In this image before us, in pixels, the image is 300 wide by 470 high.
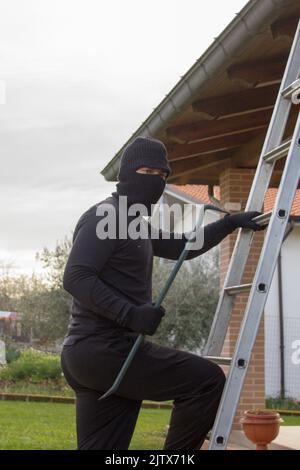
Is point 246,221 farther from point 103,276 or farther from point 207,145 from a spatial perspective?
point 207,145

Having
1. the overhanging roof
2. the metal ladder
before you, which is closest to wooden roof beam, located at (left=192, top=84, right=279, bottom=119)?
the overhanging roof

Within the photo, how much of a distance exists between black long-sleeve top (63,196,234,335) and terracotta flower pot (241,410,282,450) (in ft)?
7.40

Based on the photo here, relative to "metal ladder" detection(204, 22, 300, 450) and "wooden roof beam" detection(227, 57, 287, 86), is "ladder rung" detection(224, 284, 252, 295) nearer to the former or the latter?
"metal ladder" detection(204, 22, 300, 450)

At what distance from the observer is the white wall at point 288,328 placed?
19328 millimetres

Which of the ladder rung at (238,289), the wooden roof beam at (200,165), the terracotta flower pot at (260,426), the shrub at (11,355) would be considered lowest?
the shrub at (11,355)

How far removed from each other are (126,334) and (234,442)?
4.97 metres

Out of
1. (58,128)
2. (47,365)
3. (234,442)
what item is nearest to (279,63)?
(234,442)

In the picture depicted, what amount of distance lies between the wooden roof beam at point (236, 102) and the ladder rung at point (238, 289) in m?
2.95

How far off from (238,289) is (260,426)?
87.8 inches

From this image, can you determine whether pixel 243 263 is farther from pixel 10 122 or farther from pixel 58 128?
pixel 10 122

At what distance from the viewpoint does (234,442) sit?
8.18 m

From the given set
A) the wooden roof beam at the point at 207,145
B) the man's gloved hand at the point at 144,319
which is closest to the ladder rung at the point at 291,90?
the man's gloved hand at the point at 144,319

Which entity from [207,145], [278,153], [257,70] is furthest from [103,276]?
[207,145]

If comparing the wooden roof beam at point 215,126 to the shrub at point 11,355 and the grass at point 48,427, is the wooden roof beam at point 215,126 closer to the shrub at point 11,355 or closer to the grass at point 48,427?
the grass at point 48,427
